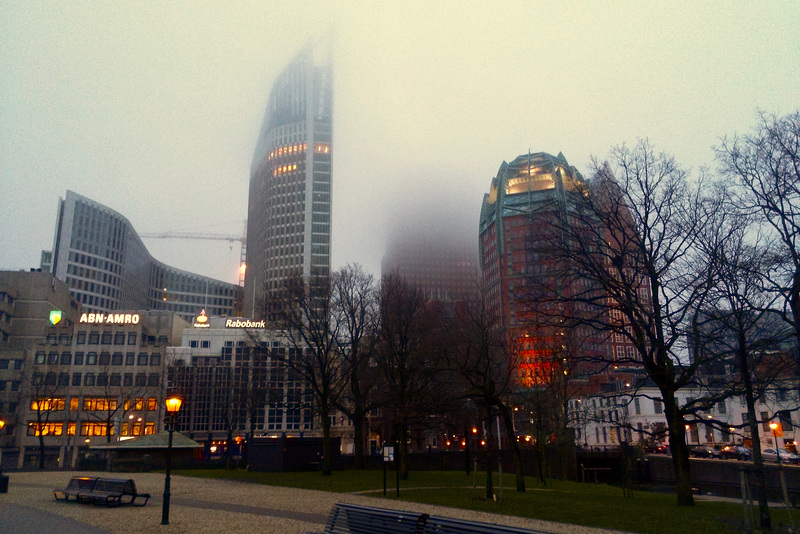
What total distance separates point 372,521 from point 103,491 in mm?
17560

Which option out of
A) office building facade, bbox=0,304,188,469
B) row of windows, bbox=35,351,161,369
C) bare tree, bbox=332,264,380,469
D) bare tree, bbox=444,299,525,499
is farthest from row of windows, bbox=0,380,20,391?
bare tree, bbox=444,299,525,499

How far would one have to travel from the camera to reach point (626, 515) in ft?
74.3

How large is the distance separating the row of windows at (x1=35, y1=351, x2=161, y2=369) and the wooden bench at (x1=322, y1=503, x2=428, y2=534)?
10397 cm

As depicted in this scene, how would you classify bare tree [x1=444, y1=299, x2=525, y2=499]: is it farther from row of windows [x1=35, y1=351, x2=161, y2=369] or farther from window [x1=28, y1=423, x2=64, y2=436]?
window [x1=28, y1=423, x2=64, y2=436]

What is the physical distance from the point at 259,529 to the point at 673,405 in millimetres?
17470

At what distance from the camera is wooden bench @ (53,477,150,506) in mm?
26172

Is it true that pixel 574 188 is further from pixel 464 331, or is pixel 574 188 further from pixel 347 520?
pixel 464 331

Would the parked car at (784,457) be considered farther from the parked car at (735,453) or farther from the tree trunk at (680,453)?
the tree trunk at (680,453)

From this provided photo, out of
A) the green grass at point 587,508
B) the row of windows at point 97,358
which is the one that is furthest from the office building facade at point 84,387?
the green grass at point 587,508

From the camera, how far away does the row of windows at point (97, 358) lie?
105 meters

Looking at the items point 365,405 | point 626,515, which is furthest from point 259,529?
point 365,405

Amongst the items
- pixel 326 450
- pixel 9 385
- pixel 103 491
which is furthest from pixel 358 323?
pixel 9 385

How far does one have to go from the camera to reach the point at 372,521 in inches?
589

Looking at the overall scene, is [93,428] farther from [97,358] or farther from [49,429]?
[97,358]
